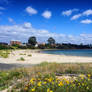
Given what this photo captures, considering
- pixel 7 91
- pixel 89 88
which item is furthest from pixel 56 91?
pixel 7 91

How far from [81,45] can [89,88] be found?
12388 cm

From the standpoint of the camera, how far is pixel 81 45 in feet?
389

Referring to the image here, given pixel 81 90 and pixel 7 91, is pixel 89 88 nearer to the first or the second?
pixel 81 90

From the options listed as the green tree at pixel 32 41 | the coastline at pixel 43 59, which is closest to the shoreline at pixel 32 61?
the coastline at pixel 43 59

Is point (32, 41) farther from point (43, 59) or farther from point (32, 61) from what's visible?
point (32, 61)

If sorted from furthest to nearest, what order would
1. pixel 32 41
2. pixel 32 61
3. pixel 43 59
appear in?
1. pixel 32 41
2. pixel 43 59
3. pixel 32 61

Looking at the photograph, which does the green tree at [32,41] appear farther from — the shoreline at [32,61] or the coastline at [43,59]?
the shoreline at [32,61]

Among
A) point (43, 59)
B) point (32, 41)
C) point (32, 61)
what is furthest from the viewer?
point (32, 41)

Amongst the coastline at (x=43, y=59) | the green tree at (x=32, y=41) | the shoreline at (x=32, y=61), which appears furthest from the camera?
the green tree at (x=32, y=41)

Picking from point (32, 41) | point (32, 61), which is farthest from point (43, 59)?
point (32, 41)

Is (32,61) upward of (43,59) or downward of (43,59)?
upward

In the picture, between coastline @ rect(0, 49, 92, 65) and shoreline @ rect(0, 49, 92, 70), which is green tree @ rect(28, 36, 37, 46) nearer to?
coastline @ rect(0, 49, 92, 65)

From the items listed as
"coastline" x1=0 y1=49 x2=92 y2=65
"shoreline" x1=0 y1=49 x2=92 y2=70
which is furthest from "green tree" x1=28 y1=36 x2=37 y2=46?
"shoreline" x1=0 y1=49 x2=92 y2=70

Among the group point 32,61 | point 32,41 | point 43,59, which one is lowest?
point 43,59
